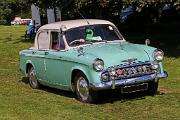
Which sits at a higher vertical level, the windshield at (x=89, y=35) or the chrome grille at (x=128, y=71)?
the windshield at (x=89, y=35)

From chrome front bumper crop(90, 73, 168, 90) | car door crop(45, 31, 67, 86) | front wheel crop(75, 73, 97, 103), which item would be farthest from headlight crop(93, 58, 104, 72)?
car door crop(45, 31, 67, 86)

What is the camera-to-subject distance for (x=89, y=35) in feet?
37.7

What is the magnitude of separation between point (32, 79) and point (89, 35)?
2.42m

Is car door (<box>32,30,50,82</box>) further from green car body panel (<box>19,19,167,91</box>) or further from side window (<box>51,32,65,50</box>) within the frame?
side window (<box>51,32,65,50</box>)

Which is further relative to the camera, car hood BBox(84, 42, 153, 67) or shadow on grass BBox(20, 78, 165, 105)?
shadow on grass BBox(20, 78, 165, 105)

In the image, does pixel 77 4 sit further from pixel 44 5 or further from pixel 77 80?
pixel 77 80

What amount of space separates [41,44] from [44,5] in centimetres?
1335

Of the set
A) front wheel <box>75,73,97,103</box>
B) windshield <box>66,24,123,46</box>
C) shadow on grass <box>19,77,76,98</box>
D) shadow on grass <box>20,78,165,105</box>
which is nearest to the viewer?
front wheel <box>75,73,97,103</box>

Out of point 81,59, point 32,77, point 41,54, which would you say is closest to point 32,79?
point 32,77

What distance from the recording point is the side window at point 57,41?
11.5 metres

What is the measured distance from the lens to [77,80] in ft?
35.2

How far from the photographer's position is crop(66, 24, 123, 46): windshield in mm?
11359

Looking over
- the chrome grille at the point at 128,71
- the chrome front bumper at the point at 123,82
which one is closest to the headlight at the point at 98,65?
the chrome grille at the point at 128,71

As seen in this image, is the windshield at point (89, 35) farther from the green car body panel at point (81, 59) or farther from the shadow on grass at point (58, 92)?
the shadow on grass at point (58, 92)
